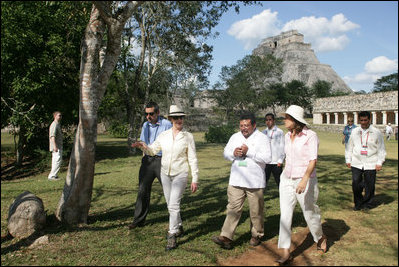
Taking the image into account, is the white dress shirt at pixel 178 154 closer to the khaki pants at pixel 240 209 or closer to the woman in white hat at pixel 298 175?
the khaki pants at pixel 240 209

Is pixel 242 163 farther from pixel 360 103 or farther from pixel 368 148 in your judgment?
pixel 360 103

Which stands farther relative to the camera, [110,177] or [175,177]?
[110,177]

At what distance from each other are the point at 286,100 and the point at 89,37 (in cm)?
5889

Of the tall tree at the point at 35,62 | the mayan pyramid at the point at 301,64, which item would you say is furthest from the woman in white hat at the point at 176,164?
the mayan pyramid at the point at 301,64

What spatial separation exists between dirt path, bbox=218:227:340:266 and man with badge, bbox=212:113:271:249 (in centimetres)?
22

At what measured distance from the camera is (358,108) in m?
40.1

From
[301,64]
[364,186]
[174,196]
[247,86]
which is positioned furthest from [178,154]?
[301,64]

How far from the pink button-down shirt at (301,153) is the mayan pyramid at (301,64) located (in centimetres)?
8604

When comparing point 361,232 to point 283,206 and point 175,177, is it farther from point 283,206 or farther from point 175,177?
point 175,177

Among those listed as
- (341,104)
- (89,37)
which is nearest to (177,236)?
(89,37)

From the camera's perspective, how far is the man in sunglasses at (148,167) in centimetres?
522

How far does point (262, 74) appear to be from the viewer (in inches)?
2413

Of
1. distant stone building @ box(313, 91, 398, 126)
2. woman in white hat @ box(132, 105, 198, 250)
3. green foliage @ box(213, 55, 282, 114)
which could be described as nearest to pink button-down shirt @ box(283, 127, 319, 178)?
woman in white hat @ box(132, 105, 198, 250)

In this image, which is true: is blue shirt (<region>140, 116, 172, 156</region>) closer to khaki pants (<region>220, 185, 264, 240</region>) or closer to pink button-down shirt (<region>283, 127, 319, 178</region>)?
khaki pants (<region>220, 185, 264, 240</region>)
